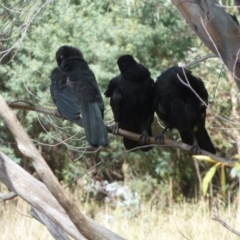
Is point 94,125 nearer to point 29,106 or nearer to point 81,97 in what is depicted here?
point 29,106

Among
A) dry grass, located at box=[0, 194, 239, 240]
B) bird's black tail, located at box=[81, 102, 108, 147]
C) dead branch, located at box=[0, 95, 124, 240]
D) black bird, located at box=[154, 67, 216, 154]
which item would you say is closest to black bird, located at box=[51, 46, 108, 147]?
bird's black tail, located at box=[81, 102, 108, 147]

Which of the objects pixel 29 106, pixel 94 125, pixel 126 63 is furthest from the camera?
pixel 126 63

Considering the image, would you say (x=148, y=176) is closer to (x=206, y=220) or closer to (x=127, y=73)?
(x=206, y=220)

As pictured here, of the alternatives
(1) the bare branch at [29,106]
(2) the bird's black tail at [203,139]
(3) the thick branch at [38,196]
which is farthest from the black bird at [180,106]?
(3) the thick branch at [38,196]

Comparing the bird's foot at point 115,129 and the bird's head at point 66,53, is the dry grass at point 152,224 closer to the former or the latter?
the bird's foot at point 115,129

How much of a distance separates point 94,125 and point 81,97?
632 millimetres

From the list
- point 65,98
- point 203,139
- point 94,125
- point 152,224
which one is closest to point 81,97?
point 65,98

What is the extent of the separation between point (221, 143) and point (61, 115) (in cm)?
561

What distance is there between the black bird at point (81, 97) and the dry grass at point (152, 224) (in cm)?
154

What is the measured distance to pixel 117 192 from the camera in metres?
10.2

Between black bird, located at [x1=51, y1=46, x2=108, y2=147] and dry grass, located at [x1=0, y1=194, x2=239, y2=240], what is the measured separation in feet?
5.05

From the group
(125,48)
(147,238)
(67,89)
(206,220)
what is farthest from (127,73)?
(125,48)

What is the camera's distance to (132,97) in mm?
5086

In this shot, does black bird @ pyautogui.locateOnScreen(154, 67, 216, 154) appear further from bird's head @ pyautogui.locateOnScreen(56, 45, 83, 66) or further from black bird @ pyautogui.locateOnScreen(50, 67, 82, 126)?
bird's head @ pyautogui.locateOnScreen(56, 45, 83, 66)
